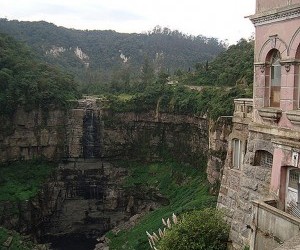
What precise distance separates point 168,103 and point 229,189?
2425 cm

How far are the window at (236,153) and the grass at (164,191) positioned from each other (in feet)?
32.7

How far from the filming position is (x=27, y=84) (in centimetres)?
3678

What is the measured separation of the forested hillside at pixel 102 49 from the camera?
72.6 metres

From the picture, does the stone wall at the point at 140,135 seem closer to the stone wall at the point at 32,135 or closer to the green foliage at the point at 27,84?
the stone wall at the point at 32,135

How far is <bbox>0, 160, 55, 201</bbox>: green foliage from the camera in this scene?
33750mm

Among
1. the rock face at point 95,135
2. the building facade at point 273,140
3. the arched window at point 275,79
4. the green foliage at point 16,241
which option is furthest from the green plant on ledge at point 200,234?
the rock face at point 95,135

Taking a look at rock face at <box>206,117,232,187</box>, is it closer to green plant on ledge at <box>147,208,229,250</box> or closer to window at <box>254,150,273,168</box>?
green plant on ledge at <box>147,208,229,250</box>

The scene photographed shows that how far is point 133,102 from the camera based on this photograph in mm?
39281

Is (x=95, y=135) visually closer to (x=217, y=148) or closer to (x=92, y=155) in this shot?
(x=92, y=155)

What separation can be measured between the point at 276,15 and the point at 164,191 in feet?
85.3

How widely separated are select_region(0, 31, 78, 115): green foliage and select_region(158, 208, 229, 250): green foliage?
2475 centimetres

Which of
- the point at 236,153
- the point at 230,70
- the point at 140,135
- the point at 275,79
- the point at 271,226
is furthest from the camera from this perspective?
the point at 140,135

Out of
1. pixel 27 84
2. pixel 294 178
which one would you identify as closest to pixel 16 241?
pixel 27 84

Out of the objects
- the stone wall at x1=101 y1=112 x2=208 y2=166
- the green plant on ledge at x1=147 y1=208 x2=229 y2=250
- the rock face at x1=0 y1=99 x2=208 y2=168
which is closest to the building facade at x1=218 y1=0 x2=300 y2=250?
the green plant on ledge at x1=147 y1=208 x2=229 y2=250
